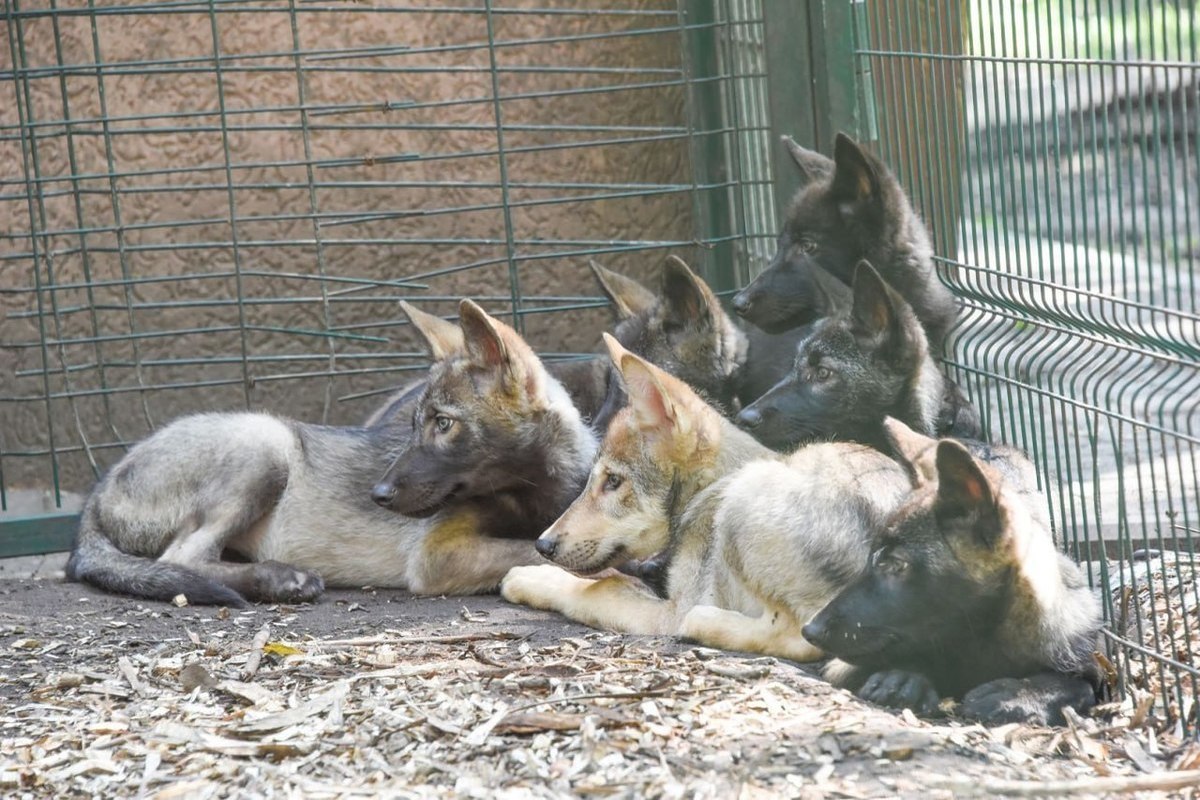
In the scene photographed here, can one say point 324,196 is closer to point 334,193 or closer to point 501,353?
point 334,193

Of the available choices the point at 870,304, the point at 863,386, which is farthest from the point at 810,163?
the point at 863,386

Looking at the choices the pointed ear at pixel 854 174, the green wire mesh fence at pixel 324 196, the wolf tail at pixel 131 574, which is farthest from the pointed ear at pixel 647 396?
the green wire mesh fence at pixel 324 196

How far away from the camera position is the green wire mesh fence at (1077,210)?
4289 millimetres

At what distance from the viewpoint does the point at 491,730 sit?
13.4 ft

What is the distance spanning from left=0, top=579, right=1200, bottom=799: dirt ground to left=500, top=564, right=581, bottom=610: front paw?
370 mm

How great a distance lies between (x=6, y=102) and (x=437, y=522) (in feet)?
13.0

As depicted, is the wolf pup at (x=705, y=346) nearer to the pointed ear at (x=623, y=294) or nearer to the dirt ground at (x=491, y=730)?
the pointed ear at (x=623, y=294)

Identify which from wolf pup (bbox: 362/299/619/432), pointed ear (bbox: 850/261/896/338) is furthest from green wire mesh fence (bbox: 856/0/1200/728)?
wolf pup (bbox: 362/299/619/432)

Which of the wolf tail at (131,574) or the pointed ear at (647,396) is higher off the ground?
the pointed ear at (647,396)

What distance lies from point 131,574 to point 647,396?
2479 mm

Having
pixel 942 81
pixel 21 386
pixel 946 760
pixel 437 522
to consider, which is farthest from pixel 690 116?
pixel 946 760

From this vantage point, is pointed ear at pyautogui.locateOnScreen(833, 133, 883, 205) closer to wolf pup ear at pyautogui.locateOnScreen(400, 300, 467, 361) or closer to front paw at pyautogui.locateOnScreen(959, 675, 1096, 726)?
wolf pup ear at pyautogui.locateOnScreen(400, 300, 467, 361)

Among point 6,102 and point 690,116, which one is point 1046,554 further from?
point 6,102

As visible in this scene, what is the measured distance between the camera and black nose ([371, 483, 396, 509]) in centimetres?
613
